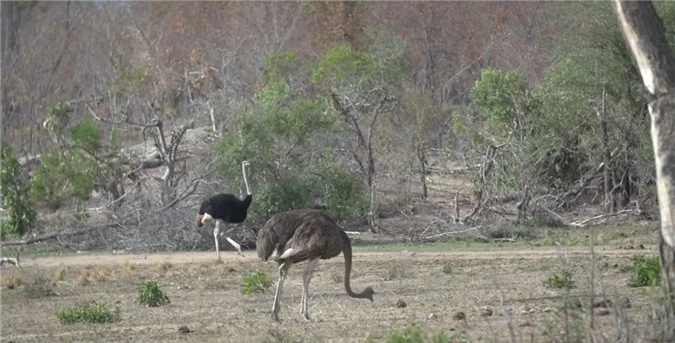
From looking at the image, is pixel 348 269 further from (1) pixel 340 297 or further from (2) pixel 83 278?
(2) pixel 83 278

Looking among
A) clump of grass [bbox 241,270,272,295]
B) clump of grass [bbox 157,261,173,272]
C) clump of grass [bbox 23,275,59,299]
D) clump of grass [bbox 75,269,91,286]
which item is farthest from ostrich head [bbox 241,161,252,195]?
clump of grass [bbox 241,270,272,295]

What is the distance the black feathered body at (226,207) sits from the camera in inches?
875

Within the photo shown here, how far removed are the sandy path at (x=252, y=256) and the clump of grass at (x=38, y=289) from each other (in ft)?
11.8

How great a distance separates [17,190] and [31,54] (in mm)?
15472

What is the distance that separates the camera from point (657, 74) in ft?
33.3

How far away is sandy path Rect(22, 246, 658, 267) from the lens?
64.1 ft

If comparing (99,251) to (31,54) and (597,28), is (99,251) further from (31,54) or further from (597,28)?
(31,54)

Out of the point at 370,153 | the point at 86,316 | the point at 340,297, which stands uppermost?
the point at 370,153

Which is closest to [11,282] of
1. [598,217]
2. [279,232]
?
[279,232]

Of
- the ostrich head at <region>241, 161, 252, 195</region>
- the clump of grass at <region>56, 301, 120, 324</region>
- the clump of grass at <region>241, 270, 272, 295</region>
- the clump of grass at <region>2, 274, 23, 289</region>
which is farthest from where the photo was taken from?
the ostrich head at <region>241, 161, 252, 195</region>

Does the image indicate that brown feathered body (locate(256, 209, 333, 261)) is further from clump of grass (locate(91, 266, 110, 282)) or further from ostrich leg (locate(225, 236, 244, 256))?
ostrich leg (locate(225, 236, 244, 256))

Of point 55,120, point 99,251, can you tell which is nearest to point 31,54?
point 55,120

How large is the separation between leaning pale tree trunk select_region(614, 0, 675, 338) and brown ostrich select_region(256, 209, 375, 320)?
4.06 meters

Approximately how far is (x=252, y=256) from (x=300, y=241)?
875 centimetres
